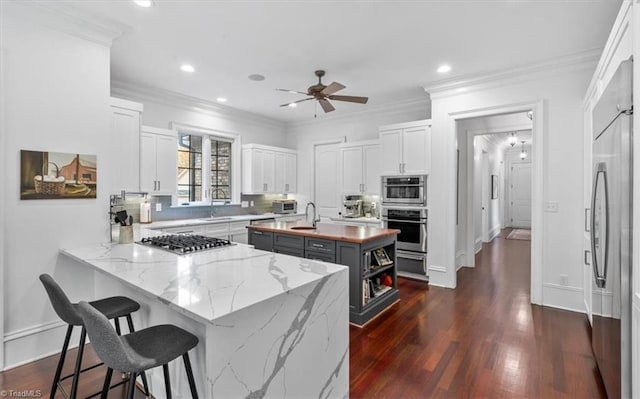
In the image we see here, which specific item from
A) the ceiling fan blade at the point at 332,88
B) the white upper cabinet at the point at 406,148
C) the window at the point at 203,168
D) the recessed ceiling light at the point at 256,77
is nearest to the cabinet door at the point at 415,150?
the white upper cabinet at the point at 406,148

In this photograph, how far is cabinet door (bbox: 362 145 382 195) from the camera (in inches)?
222

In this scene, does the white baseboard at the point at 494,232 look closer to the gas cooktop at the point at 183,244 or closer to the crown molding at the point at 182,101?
the crown molding at the point at 182,101

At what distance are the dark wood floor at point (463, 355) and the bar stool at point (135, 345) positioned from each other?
981 mm

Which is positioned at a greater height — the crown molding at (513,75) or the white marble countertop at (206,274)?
the crown molding at (513,75)

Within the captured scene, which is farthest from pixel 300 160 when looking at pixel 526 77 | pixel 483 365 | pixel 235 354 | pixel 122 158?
pixel 235 354

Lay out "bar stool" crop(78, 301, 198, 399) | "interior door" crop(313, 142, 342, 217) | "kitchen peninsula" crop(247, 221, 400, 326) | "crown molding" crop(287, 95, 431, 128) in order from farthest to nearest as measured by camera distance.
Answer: "interior door" crop(313, 142, 342, 217) → "crown molding" crop(287, 95, 431, 128) → "kitchen peninsula" crop(247, 221, 400, 326) → "bar stool" crop(78, 301, 198, 399)

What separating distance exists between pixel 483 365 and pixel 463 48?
309 centimetres

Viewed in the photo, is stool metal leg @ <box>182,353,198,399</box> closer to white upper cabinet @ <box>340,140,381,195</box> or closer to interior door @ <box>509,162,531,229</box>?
white upper cabinet @ <box>340,140,381,195</box>

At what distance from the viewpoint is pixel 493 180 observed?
9.16 metres

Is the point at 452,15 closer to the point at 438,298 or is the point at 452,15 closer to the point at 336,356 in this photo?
the point at 336,356

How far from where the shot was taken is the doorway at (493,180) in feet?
18.1

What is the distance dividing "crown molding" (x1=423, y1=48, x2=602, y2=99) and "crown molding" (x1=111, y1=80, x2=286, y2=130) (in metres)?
3.39

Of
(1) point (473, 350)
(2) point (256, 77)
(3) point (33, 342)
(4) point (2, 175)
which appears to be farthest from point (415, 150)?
(3) point (33, 342)

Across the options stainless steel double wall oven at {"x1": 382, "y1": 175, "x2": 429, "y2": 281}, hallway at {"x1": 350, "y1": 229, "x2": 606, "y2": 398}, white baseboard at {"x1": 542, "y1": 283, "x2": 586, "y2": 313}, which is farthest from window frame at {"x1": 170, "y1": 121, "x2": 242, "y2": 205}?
white baseboard at {"x1": 542, "y1": 283, "x2": 586, "y2": 313}
